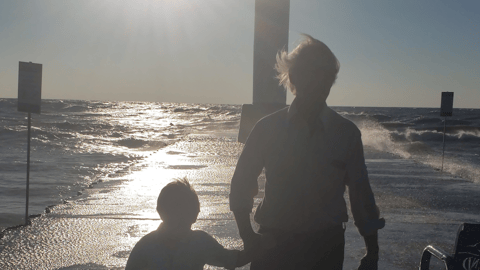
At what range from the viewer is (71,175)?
1148cm

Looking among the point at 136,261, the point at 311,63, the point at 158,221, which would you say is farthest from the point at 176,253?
the point at 158,221

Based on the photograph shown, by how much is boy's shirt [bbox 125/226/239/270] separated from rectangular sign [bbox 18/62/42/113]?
4275mm

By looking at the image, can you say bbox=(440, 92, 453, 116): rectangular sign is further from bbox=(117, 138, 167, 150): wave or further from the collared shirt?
bbox=(117, 138, 167, 150): wave

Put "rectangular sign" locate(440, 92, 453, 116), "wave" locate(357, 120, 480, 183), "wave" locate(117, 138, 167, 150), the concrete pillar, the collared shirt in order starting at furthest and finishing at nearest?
1. "wave" locate(117, 138, 167, 150)
2. "wave" locate(357, 120, 480, 183)
3. the concrete pillar
4. "rectangular sign" locate(440, 92, 453, 116)
5. the collared shirt

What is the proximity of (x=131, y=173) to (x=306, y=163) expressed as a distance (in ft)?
25.8

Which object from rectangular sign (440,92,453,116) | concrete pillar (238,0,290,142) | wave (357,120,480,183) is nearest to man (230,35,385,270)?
concrete pillar (238,0,290,142)

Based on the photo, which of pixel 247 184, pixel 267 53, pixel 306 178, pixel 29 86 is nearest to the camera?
pixel 306 178

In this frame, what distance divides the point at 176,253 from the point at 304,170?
695mm

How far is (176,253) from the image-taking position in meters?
2.14

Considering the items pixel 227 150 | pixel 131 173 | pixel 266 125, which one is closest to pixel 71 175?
pixel 131 173

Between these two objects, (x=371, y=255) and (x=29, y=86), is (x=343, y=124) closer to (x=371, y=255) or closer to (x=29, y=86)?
(x=371, y=255)

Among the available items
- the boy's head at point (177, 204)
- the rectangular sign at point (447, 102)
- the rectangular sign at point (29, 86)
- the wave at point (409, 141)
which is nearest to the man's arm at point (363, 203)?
the boy's head at point (177, 204)

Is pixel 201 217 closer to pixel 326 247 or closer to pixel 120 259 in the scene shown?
pixel 120 259

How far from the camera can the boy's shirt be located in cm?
213
